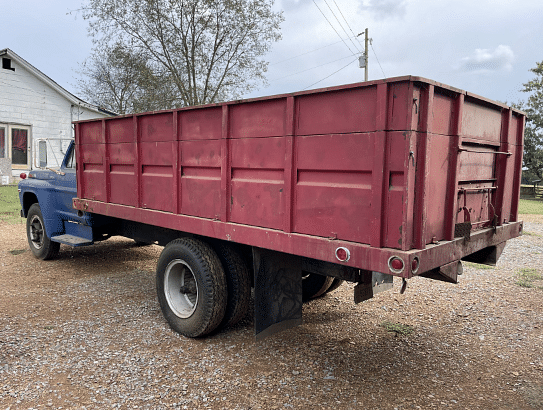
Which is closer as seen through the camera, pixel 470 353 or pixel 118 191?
pixel 470 353

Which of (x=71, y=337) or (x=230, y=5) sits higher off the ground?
(x=230, y=5)

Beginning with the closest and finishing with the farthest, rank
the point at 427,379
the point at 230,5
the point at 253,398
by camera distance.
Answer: the point at 253,398 < the point at 427,379 < the point at 230,5

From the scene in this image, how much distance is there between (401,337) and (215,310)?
183 centimetres

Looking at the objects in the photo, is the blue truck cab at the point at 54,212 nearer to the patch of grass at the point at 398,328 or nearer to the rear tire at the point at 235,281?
the rear tire at the point at 235,281

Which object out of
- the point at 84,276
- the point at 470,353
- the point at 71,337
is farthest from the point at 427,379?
the point at 84,276

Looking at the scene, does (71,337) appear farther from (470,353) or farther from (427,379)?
(470,353)

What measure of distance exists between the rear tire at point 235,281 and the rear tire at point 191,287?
0.25 feet

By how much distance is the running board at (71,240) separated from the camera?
612cm

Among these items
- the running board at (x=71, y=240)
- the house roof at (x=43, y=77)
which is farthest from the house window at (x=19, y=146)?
the running board at (x=71, y=240)

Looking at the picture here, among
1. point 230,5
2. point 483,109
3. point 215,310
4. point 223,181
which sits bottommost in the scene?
point 215,310

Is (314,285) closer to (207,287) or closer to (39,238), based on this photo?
(207,287)

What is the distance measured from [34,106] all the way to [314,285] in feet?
59.2

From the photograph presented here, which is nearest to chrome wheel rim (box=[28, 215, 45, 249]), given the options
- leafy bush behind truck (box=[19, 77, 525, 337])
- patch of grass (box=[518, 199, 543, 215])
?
leafy bush behind truck (box=[19, 77, 525, 337])

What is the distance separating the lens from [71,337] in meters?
4.14
